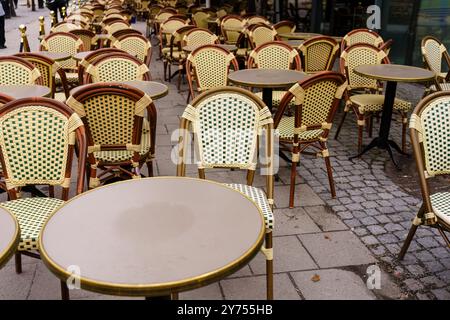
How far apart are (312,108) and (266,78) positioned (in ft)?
2.85

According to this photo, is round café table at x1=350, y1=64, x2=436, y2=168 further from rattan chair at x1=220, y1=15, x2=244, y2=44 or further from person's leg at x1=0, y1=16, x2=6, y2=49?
person's leg at x1=0, y1=16, x2=6, y2=49

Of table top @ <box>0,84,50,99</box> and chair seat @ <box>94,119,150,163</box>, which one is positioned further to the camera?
table top @ <box>0,84,50,99</box>

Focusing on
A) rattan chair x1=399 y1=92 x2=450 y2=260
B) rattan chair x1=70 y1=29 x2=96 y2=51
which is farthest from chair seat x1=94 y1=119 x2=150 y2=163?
rattan chair x1=70 y1=29 x2=96 y2=51

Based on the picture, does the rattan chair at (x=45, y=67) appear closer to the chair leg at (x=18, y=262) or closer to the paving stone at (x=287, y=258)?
the chair leg at (x=18, y=262)

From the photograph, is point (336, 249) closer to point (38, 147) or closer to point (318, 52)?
point (38, 147)

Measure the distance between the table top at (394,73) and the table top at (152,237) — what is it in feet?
9.25

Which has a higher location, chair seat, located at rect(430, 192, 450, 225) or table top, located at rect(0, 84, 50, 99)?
table top, located at rect(0, 84, 50, 99)

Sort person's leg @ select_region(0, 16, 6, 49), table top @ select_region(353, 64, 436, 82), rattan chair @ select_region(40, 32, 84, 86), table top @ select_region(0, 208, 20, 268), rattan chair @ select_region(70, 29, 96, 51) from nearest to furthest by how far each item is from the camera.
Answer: table top @ select_region(0, 208, 20, 268) < table top @ select_region(353, 64, 436, 82) < rattan chair @ select_region(40, 32, 84, 86) < rattan chair @ select_region(70, 29, 96, 51) < person's leg @ select_region(0, 16, 6, 49)

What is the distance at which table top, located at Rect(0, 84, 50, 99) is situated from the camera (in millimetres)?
3373

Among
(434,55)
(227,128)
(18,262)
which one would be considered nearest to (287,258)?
(227,128)

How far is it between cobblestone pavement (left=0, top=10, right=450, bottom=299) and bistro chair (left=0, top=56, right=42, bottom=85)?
141 centimetres

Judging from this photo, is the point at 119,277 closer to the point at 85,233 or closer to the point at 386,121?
the point at 85,233

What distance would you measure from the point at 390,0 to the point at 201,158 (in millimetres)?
7036
